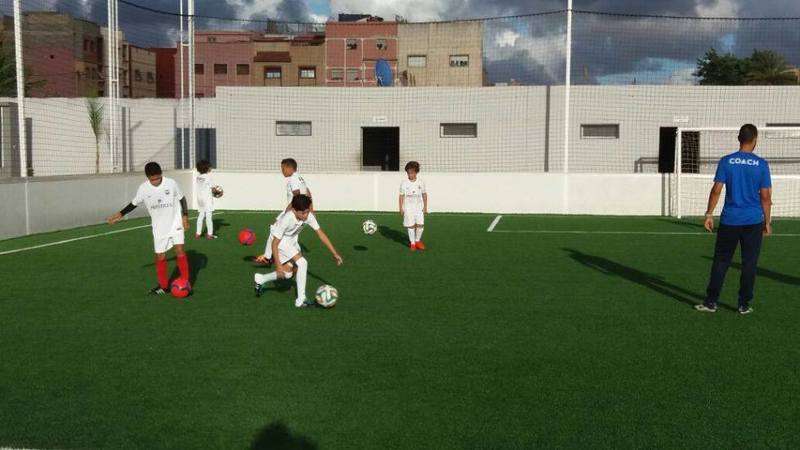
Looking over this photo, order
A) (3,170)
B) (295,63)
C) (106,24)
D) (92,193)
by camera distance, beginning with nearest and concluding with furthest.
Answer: (3,170) < (92,193) < (106,24) < (295,63)

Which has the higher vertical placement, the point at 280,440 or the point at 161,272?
the point at 161,272

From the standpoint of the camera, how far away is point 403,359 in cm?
670

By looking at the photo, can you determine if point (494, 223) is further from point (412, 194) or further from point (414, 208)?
point (414, 208)

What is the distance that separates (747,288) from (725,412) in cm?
358

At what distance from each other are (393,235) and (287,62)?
174 feet

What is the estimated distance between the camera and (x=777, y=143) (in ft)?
79.1

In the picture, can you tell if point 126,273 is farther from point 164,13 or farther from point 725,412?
point 164,13

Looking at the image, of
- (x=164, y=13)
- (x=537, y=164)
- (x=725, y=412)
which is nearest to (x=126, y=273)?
(x=725, y=412)

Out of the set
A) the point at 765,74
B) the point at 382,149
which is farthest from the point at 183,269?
the point at 765,74

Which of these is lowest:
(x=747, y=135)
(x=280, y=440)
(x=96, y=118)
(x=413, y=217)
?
(x=280, y=440)

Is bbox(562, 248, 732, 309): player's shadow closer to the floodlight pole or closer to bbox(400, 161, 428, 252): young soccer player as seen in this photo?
bbox(400, 161, 428, 252): young soccer player

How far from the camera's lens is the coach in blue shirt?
27.3ft

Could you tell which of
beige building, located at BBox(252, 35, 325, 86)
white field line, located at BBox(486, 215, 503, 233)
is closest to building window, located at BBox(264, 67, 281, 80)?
beige building, located at BBox(252, 35, 325, 86)

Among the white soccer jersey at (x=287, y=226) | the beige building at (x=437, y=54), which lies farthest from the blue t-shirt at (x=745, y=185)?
the beige building at (x=437, y=54)
